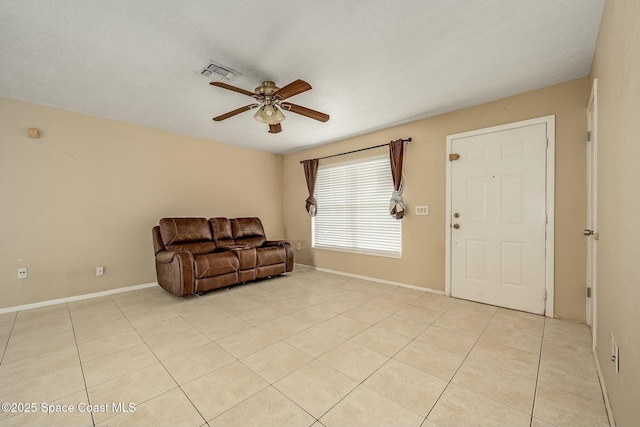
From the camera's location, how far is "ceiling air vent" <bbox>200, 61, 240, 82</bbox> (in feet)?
7.74

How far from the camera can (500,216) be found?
306 centimetres

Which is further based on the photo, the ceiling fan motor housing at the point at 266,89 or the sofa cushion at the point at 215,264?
the sofa cushion at the point at 215,264

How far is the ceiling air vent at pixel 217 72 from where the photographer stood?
2.36 metres

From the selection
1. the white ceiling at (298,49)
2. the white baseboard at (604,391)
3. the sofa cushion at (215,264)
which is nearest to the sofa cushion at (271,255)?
the sofa cushion at (215,264)

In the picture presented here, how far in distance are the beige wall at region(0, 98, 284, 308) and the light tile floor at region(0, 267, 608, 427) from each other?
1.92 ft

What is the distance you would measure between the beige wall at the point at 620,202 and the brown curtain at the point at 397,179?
2158 mm

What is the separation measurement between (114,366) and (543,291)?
4.00m

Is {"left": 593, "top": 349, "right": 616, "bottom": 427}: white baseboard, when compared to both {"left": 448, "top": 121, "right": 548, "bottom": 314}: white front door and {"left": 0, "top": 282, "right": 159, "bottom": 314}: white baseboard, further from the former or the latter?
{"left": 0, "top": 282, "right": 159, "bottom": 314}: white baseboard

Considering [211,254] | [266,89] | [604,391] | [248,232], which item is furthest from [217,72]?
[604,391]

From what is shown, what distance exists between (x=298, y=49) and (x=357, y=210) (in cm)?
291

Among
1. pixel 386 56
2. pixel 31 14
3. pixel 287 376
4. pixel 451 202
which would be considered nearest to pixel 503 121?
pixel 451 202

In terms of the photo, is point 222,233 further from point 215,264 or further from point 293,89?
point 293,89

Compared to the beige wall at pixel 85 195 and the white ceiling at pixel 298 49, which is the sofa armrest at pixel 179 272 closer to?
the beige wall at pixel 85 195

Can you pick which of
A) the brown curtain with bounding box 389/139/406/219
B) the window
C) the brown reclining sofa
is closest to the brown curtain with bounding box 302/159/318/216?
the window
